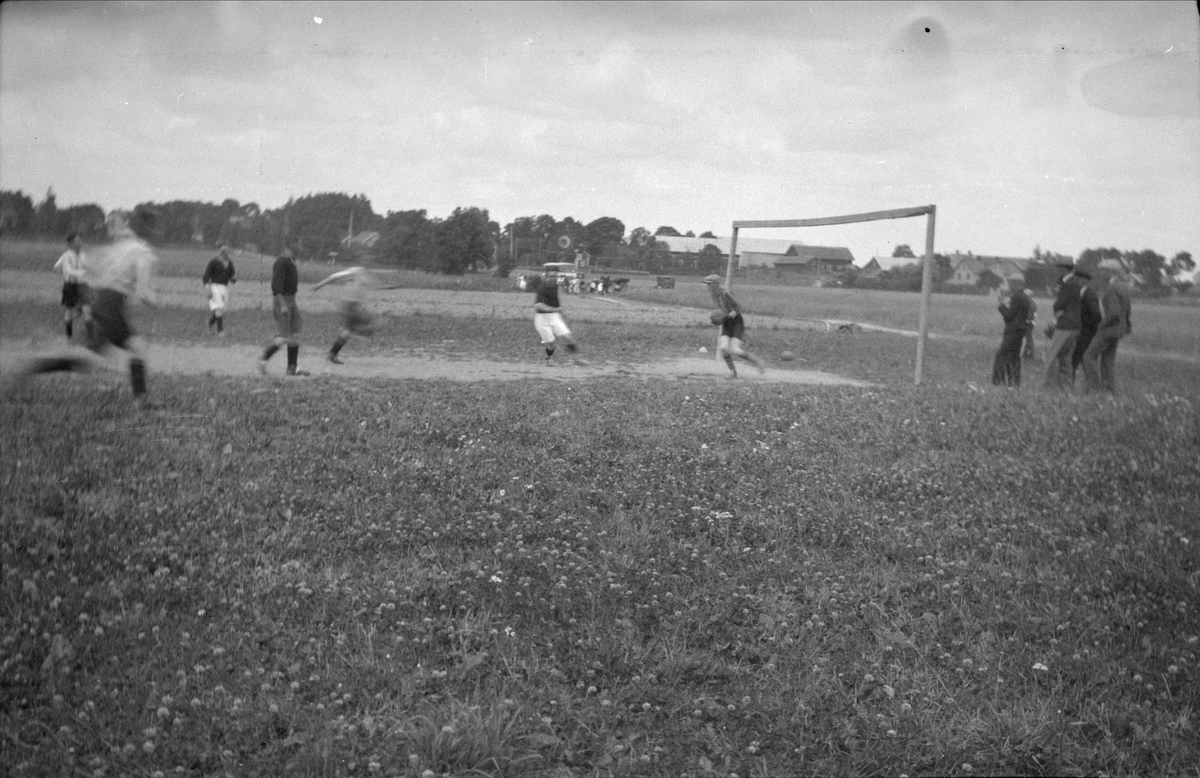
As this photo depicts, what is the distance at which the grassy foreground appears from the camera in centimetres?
423

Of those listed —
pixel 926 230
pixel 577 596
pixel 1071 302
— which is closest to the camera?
pixel 577 596

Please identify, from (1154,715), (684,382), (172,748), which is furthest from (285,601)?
(684,382)

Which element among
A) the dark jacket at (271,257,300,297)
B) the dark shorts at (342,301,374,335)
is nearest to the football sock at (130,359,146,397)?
the dark jacket at (271,257,300,297)

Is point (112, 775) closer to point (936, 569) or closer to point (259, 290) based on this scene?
point (936, 569)

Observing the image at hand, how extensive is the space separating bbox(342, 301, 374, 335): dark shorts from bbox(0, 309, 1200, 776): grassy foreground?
459 cm

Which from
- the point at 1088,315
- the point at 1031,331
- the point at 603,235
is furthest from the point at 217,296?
the point at 1088,315

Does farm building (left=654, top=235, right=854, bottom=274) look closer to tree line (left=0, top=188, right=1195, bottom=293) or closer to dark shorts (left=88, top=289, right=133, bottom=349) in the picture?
tree line (left=0, top=188, right=1195, bottom=293)

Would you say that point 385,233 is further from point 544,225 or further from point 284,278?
point 284,278

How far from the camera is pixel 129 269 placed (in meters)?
9.11

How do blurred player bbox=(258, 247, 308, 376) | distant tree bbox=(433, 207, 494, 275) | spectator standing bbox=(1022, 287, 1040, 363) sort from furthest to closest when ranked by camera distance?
distant tree bbox=(433, 207, 494, 275) → spectator standing bbox=(1022, 287, 1040, 363) → blurred player bbox=(258, 247, 308, 376)

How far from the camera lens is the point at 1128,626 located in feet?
17.9

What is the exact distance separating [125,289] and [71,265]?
7.91 meters

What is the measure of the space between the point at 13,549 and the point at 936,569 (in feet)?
18.2

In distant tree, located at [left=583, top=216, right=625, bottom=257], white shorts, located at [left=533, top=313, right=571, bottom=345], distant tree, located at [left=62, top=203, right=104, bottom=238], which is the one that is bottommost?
white shorts, located at [left=533, top=313, right=571, bottom=345]
